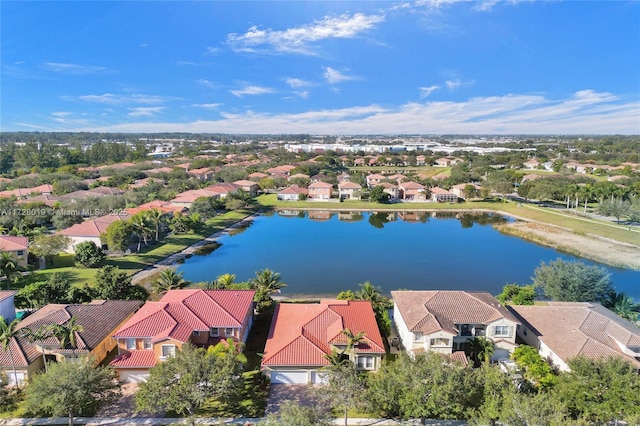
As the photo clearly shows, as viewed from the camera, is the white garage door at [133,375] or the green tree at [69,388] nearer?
the green tree at [69,388]

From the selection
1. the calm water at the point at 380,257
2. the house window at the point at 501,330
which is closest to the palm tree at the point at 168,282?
the calm water at the point at 380,257

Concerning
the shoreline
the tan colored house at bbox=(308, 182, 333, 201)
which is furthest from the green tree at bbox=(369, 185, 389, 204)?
the shoreline

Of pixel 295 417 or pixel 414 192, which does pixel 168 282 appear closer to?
pixel 295 417

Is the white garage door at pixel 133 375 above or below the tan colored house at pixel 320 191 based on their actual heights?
below

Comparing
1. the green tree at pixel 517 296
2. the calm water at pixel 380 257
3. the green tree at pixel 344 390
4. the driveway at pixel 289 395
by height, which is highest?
the green tree at pixel 344 390

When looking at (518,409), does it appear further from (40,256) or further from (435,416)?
(40,256)

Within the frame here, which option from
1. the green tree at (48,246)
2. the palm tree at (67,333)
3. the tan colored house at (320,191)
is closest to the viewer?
the palm tree at (67,333)

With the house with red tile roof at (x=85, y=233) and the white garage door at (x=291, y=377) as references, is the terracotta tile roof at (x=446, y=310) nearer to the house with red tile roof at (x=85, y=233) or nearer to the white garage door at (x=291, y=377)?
the white garage door at (x=291, y=377)
